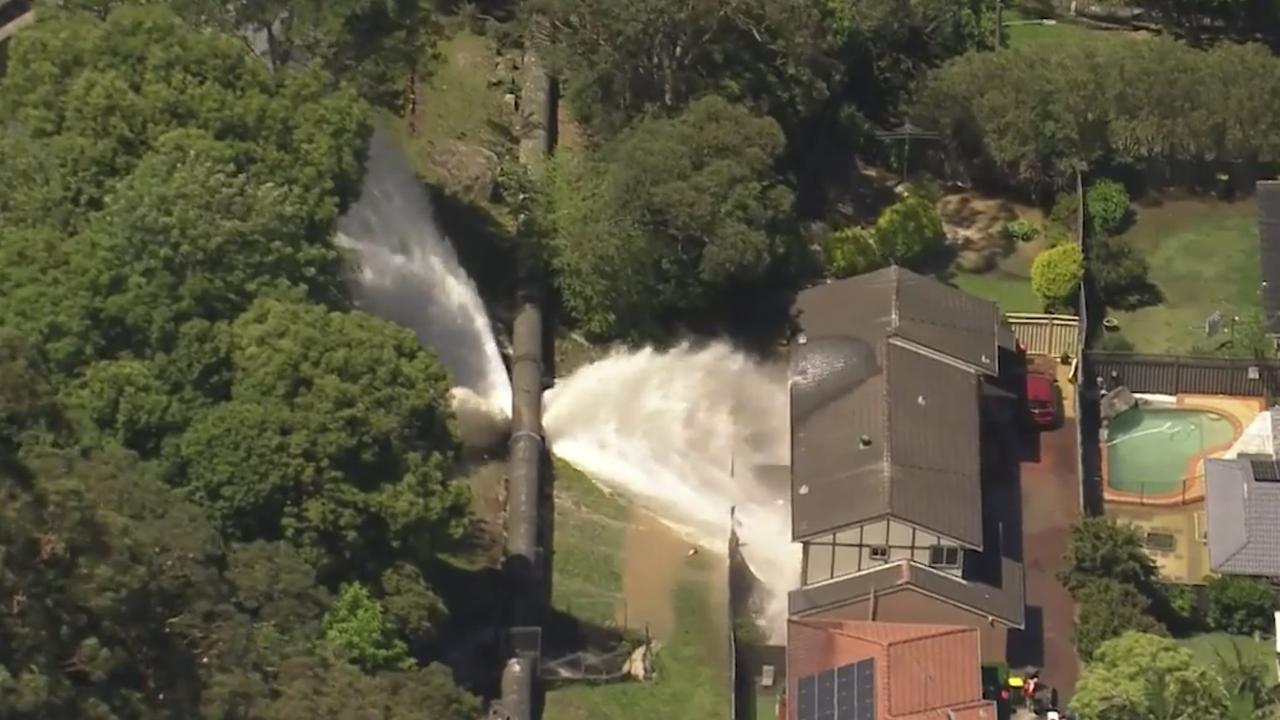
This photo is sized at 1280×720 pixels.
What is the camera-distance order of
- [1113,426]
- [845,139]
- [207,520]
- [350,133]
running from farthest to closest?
1. [845,139]
2. [1113,426]
3. [350,133]
4. [207,520]

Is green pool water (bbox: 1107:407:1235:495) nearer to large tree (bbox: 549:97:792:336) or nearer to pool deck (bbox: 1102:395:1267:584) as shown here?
pool deck (bbox: 1102:395:1267:584)

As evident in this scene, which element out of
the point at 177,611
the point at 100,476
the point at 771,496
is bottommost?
the point at 177,611

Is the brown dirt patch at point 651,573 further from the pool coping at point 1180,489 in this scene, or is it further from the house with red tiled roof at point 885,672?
the pool coping at point 1180,489

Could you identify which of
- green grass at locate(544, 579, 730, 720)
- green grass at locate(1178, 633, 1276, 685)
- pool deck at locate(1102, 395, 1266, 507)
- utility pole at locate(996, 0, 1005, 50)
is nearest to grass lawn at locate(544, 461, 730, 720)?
green grass at locate(544, 579, 730, 720)

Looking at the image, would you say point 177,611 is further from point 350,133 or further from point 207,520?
point 350,133

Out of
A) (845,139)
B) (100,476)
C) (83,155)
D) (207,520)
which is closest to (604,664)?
(207,520)

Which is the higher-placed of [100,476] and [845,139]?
[845,139]

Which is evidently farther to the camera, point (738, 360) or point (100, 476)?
point (738, 360)
